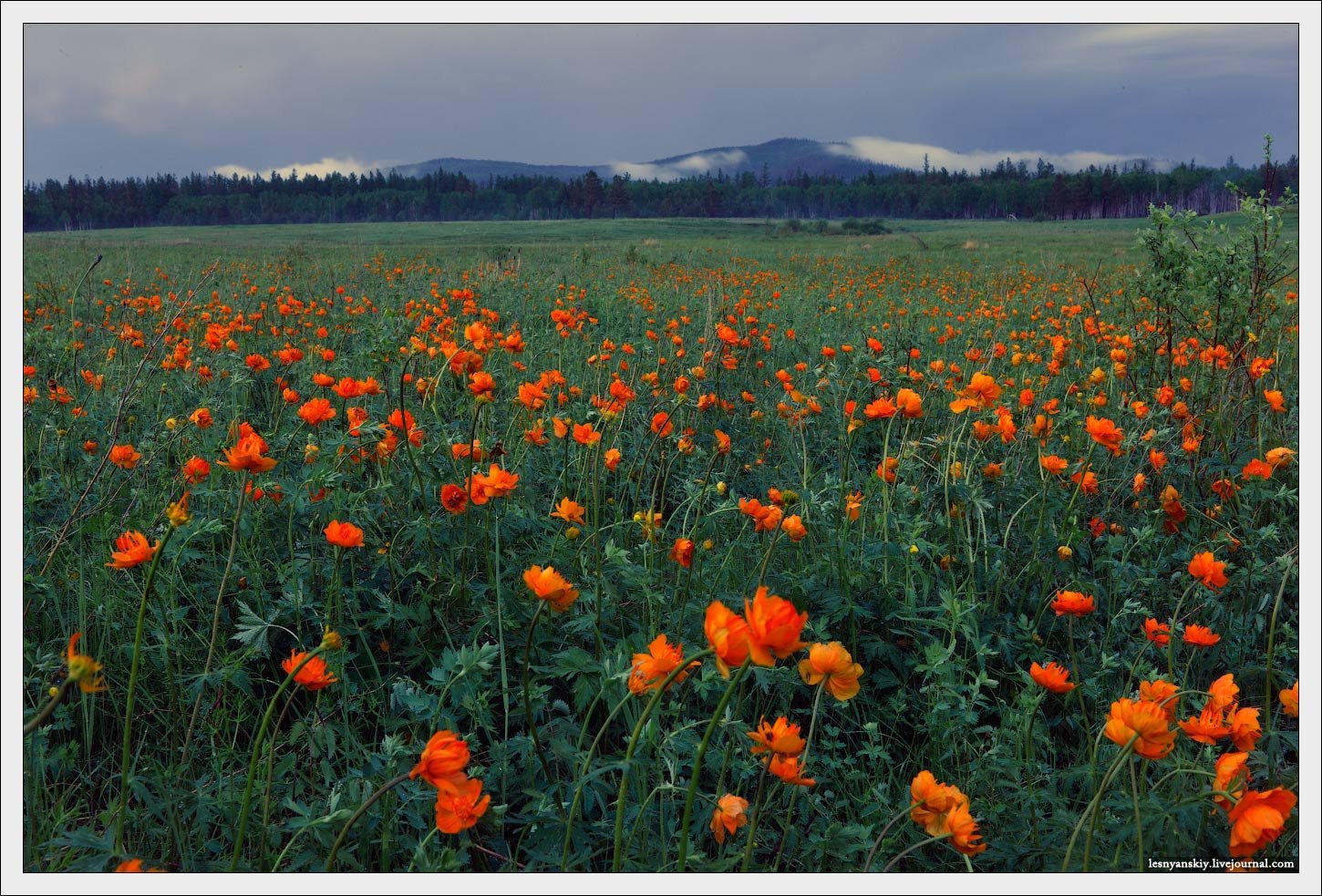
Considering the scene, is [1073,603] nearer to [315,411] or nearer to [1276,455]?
[1276,455]

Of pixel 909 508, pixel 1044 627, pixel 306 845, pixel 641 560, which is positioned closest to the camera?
pixel 306 845

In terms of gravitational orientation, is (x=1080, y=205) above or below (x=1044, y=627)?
above

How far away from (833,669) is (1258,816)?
649mm

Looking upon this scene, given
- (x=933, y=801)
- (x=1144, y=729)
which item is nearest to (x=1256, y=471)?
(x=1144, y=729)

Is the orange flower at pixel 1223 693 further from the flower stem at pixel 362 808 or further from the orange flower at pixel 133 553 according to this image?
the orange flower at pixel 133 553

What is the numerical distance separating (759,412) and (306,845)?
2531 mm

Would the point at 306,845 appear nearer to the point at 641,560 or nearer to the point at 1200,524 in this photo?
the point at 641,560

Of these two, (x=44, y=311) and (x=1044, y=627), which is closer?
(x=1044, y=627)

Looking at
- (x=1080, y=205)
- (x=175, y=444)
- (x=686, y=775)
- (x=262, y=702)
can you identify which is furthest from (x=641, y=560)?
(x=1080, y=205)

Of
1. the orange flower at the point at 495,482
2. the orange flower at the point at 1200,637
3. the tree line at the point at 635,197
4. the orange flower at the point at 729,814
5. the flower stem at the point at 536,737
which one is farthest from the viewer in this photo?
the tree line at the point at 635,197

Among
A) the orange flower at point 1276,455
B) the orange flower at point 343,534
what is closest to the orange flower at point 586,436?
the orange flower at point 343,534

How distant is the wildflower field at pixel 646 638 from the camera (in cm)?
130

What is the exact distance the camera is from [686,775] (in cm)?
159

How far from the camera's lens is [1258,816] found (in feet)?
3.71
